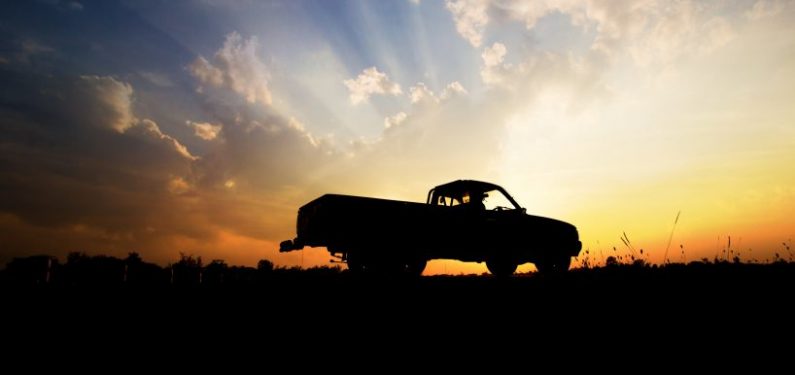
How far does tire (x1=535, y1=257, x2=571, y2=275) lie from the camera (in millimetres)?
10820

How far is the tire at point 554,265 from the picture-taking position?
35.5 ft

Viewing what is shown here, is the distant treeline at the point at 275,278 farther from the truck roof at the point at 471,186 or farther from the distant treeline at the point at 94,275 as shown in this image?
the truck roof at the point at 471,186

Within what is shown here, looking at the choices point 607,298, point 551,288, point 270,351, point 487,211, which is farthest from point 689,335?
point 487,211

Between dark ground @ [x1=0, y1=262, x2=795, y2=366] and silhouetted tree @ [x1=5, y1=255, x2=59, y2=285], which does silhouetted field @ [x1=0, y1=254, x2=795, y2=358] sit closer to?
dark ground @ [x1=0, y1=262, x2=795, y2=366]

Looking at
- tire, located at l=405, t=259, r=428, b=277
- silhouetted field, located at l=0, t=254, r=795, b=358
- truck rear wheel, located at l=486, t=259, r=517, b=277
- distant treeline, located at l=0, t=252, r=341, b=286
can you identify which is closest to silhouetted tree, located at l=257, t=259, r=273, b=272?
distant treeline, located at l=0, t=252, r=341, b=286

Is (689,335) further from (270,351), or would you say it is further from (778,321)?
(270,351)

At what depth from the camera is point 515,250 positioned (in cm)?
1020

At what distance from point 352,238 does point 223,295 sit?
3395 millimetres

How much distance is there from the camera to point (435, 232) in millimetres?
9117

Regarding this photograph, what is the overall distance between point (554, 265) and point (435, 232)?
397 cm

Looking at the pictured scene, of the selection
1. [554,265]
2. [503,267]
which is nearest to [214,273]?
[503,267]

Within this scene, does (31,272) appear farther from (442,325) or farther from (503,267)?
(503,267)

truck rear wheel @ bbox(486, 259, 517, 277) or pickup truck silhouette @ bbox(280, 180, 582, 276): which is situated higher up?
pickup truck silhouette @ bbox(280, 180, 582, 276)

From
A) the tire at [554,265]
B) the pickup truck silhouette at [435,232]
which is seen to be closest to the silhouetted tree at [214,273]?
the pickup truck silhouette at [435,232]
